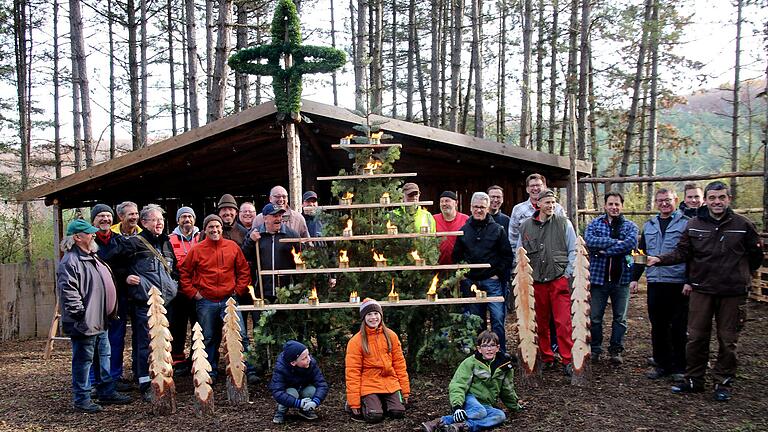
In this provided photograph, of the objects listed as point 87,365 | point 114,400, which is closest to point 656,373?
point 114,400

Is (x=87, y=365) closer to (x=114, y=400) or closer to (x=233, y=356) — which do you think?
(x=114, y=400)

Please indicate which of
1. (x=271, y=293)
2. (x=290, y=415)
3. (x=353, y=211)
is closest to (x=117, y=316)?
(x=271, y=293)

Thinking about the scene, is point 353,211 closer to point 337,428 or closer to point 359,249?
point 359,249

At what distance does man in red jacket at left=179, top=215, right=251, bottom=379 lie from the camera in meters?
6.36

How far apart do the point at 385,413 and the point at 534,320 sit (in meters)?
1.69

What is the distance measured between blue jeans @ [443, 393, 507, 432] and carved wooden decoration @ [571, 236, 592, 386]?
1.34 meters

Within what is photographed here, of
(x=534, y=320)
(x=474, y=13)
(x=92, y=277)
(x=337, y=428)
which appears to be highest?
(x=474, y=13)

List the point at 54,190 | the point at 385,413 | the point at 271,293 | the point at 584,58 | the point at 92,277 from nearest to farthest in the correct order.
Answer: the point at 385,413
the point at 92,277
the point at 271,293
the point at 54,190
the point at 584,58

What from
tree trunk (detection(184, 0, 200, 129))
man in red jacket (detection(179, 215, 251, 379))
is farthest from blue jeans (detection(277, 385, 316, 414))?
tree trunk (detection(184, 0, 200, 129))

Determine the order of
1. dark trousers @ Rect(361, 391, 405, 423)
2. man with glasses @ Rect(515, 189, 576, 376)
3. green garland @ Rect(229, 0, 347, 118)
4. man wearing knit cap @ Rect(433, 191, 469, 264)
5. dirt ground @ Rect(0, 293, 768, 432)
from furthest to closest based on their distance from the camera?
1. green garland @ Rect(229, 0, 347, 118)
2. man wearing knit cap @ Rect(433, 191, 469, 264)
3. man with glasses @ Rect(515, 189, 576, 376)
4. dark trousers @ Rect(361, 391, 405, 423)
5. dirt ground @ Rect(0, 293, 768, 432)

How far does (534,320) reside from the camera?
5.90m

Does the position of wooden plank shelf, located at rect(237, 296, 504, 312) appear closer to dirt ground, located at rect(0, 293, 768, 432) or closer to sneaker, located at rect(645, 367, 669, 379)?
dirt ground, located at rect(0, 293, 768, 432)

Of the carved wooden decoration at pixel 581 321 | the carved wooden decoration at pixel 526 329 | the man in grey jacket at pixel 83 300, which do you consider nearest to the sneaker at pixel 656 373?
the carved wooden decoration at pixel 581 321

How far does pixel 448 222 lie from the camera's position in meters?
7.06
